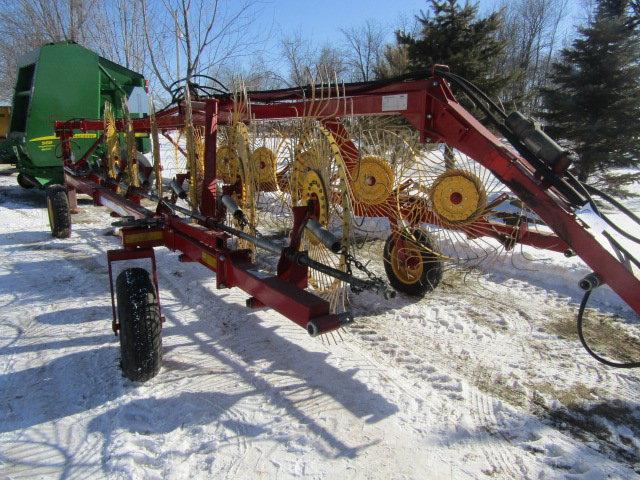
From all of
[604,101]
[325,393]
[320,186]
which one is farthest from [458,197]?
[604,101]

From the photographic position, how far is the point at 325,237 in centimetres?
265

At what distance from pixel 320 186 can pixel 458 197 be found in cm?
153

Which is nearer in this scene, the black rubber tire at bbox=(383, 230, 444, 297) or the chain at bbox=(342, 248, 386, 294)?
the chain at bbox=(342, 248, 386, 294)

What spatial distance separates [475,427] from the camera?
2.69 m

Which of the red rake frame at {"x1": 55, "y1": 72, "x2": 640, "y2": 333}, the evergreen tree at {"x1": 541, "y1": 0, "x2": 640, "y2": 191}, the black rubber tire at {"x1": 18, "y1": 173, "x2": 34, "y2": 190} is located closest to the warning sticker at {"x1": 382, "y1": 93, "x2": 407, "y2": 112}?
the red rake frame at {"x1": 55, "y1": 72, "x2": 640, "y2": 333}

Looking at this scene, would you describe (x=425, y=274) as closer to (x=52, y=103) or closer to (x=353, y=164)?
(x=353, y=164)

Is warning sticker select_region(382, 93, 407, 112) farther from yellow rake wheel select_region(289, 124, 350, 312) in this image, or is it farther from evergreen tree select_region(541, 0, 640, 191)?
evergreen tree select_region(541, 0, 640, 191)

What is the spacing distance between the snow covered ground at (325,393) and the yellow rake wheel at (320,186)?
2.21 feet

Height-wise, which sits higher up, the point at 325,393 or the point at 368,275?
the point at 368,275

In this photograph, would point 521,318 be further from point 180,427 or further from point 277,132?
point 180,427

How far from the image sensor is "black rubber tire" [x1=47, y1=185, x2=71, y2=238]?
21.7 ft

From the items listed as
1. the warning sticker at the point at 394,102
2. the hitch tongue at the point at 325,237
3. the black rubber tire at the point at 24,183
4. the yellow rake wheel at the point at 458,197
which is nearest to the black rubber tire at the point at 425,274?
the yellow rake wheel at the point at 458,197

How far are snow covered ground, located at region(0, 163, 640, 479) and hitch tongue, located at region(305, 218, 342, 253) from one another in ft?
3.36

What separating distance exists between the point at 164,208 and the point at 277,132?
1.51 meters
